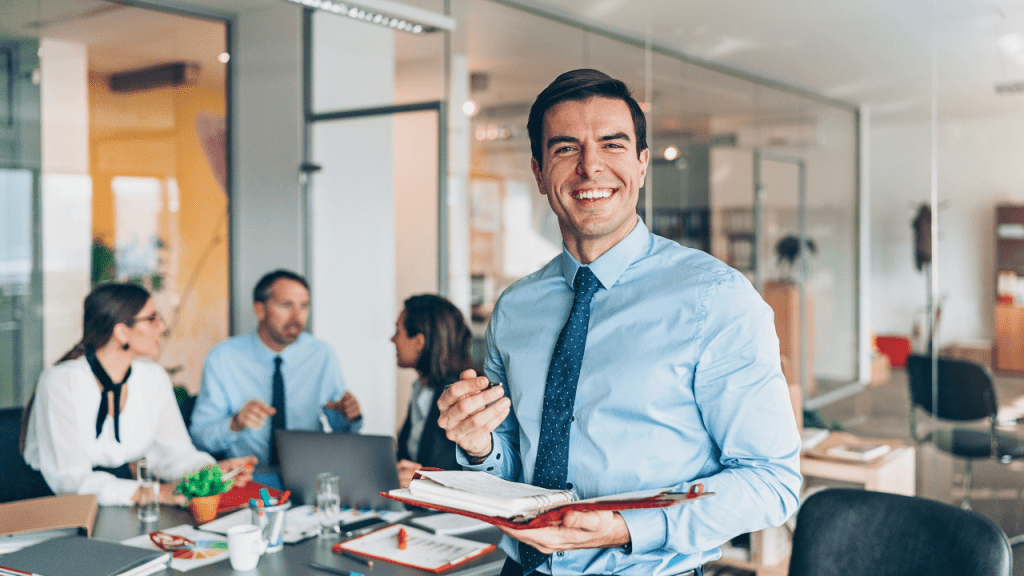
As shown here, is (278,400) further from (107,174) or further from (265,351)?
(107,174)

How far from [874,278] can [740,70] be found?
85.3 inches

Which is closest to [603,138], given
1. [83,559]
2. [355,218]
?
[83,559]

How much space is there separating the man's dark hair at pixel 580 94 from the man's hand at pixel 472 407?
1.53 ft

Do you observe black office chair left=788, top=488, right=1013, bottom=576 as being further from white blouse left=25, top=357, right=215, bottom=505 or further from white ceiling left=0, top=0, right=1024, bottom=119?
white ceiling left=0, top=0, right=1024, bottom=119

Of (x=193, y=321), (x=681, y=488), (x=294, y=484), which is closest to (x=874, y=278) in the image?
(x=294, y=484)

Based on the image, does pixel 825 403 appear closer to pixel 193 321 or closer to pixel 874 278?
pixel 874 278

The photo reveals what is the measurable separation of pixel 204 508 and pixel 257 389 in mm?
1343

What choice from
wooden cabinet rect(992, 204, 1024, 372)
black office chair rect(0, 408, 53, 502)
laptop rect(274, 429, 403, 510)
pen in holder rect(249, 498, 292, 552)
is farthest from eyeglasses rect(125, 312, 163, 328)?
wooden cabinet rect(992, 204, 1024, 372)

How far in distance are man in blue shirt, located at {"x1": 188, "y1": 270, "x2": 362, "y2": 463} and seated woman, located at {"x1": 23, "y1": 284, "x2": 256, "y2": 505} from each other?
50cm

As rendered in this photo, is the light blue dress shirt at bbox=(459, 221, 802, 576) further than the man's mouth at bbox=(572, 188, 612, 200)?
No

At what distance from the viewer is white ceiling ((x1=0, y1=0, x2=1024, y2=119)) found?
386 centimetres

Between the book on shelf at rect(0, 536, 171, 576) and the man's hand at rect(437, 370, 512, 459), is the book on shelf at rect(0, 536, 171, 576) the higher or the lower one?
the lower one

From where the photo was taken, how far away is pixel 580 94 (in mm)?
1487

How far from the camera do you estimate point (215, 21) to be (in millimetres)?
5086
